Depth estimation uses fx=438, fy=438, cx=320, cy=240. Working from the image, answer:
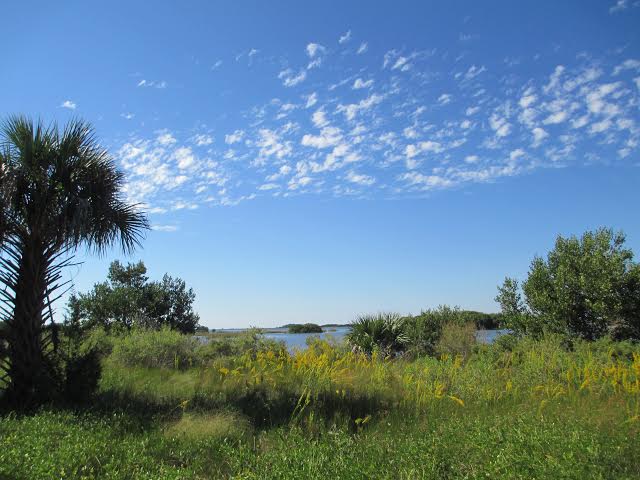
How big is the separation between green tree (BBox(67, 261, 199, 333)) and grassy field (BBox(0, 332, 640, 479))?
22.5 metres

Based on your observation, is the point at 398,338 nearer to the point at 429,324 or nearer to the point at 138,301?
the point at 429,324

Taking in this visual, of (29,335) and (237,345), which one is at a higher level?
(29,335)

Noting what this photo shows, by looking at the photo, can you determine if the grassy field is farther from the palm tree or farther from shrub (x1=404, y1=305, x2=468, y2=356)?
shrub (x1=404, y1=305, x2=468, y2=356)

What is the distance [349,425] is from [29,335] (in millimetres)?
5753

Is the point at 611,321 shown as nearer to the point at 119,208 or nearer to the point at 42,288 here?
the point at 119,208

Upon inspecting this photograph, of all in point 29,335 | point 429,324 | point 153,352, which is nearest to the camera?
point 29,335

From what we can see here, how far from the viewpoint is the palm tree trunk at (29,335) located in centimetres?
725

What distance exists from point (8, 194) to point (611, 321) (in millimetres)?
17338

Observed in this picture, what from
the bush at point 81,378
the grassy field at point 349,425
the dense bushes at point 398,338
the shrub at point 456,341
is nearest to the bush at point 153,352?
the grassy field at point 349,425

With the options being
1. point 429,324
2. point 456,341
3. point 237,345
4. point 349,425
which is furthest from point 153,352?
point 429,324

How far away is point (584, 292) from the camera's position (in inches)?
603

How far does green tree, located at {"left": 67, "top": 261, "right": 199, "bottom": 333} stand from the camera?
96.9 feet

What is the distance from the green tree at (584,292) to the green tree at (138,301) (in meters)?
22.2

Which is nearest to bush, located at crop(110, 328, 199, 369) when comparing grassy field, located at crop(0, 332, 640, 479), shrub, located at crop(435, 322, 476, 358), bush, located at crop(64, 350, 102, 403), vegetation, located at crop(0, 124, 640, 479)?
vegetation, located at crop(0, 124, 640, 479)
